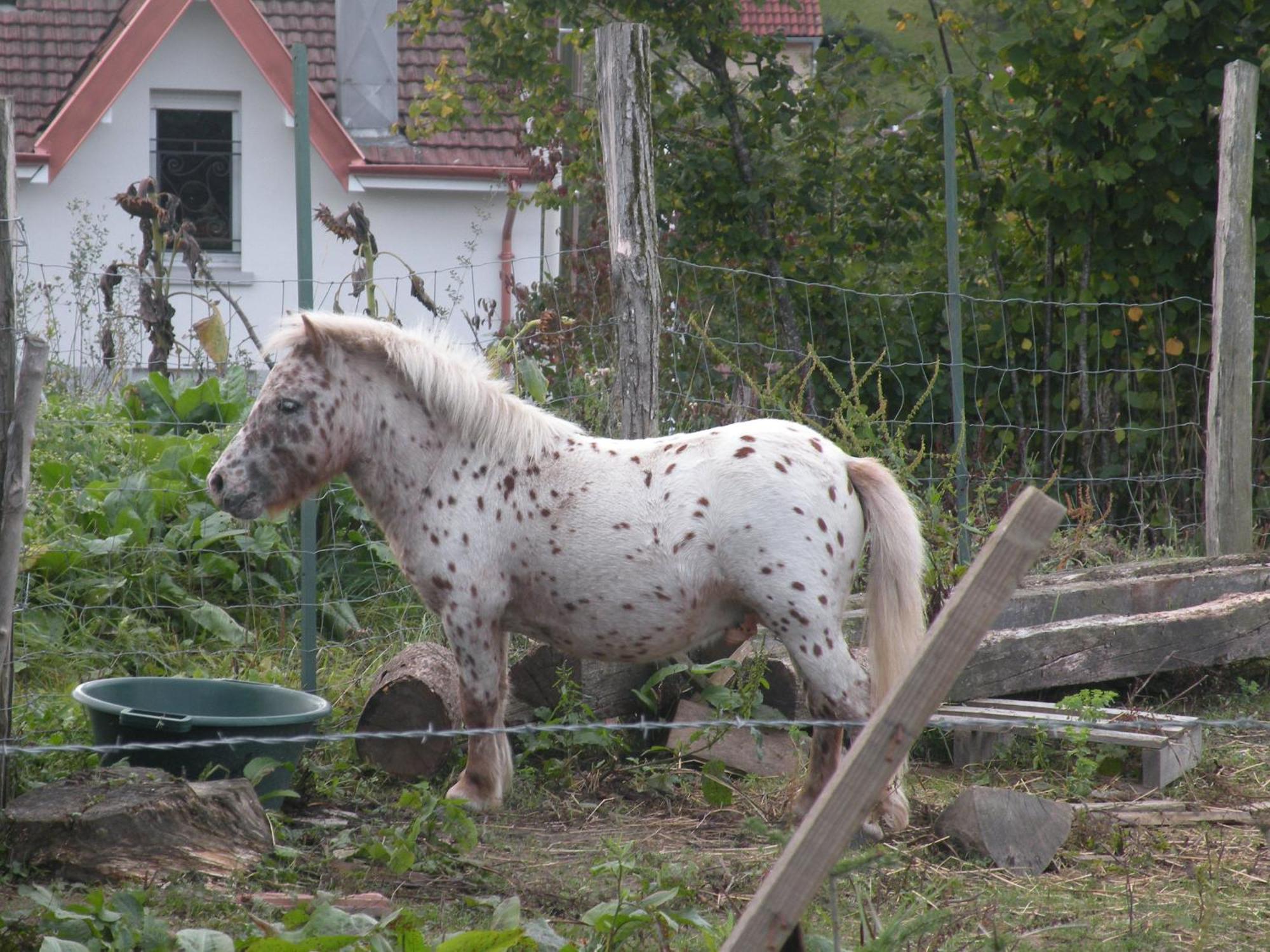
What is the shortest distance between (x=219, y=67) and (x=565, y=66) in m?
7.16

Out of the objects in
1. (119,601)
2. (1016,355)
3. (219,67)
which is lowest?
(119,601)

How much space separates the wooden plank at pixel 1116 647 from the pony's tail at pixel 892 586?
916 mm

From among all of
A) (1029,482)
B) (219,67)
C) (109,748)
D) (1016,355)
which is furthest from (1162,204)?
(219,67)

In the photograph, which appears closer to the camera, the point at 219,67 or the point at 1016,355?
the point at 1016,355

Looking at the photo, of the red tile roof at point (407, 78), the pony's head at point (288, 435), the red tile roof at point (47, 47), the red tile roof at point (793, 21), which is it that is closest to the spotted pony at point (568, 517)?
the pony's head at point (288, 435)

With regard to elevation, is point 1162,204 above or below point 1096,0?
below

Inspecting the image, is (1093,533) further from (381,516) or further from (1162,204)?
(381,516)

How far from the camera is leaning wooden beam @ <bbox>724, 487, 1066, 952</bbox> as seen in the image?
195 centimetres

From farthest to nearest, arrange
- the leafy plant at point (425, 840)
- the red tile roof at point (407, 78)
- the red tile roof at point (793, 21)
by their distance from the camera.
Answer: the red tile roof at point (793, 21) → the red tile roof at point (407, 78) → the leafy plant at point (425, 840)

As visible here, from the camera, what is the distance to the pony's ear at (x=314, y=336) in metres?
4.35

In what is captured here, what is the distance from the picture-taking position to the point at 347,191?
47.8 feet

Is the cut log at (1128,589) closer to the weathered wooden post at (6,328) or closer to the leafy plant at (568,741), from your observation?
the leafy plant at (568,741)

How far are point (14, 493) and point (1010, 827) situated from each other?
3.09 metres

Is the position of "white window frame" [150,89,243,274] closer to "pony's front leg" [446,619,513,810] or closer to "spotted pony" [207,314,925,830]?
"spotted pony" [207,314,925,830]
